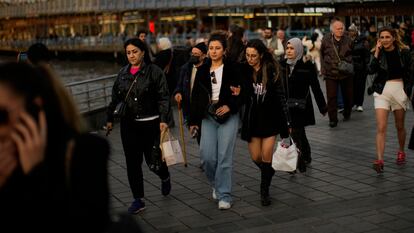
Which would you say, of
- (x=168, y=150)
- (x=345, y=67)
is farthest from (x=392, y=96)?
(x=345, y=67)

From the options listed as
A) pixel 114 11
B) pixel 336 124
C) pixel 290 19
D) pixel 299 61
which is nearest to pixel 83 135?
pixel 299 61

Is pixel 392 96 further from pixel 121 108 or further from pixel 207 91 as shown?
pixel 121 108

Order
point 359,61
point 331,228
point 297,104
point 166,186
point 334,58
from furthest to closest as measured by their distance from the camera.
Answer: point 359,61 → point 334,58 → point 297,104 → point 166,186 → point 331,228

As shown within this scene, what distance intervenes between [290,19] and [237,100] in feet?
117

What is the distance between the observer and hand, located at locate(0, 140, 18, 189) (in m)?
2.17

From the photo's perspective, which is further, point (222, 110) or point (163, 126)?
point (163, 126)

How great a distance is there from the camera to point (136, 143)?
22.4ft

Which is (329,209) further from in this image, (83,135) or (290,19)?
(290,19)

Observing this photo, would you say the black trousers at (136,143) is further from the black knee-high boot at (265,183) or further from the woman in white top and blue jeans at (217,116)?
the black knee-high boot at (265,183)

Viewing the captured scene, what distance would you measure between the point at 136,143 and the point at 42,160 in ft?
15.3

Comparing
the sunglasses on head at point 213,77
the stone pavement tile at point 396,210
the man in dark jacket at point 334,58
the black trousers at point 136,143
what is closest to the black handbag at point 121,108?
the black trousers at point 136,143

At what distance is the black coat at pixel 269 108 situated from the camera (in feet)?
22.8

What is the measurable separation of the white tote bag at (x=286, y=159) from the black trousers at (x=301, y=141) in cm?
135

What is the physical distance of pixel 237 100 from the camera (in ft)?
22.0
